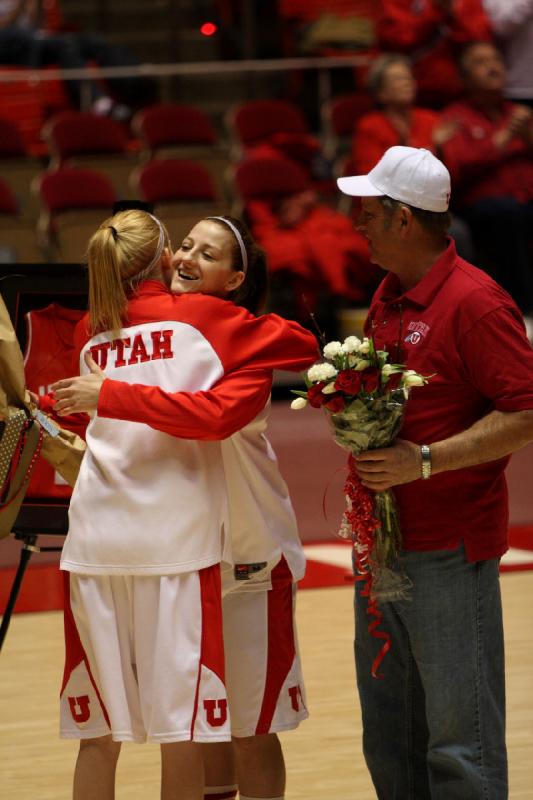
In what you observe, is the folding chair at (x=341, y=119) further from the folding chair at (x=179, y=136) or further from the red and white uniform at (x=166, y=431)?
the red and white uniform at (x=166, y=431)

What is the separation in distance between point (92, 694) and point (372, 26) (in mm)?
9242

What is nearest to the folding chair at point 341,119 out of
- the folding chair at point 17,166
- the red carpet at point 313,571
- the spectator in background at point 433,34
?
the spectator in background at point 433,34

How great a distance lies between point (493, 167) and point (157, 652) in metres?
7.24

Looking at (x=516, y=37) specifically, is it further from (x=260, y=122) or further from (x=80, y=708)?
(x=80, y=708)

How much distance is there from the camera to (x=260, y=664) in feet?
10.5

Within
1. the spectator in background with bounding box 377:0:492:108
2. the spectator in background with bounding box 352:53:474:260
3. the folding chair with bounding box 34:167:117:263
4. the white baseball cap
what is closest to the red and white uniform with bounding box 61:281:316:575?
the white baseball cap

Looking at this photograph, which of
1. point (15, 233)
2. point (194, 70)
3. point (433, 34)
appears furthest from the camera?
point (194, 70)

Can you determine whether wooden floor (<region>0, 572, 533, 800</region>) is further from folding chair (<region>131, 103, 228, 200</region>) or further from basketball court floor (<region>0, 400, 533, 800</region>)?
folding chair (<region>131, 103, 228, 200</region>)

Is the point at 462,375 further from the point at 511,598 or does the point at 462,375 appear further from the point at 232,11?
the point at 232,11

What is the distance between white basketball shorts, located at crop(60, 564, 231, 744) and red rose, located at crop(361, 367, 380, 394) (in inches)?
21.4

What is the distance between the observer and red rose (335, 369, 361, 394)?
285cm

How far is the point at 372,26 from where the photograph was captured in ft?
37.4

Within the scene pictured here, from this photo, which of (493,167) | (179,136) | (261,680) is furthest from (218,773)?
(179,136)

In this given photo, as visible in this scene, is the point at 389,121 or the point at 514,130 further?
the point at 514,130
